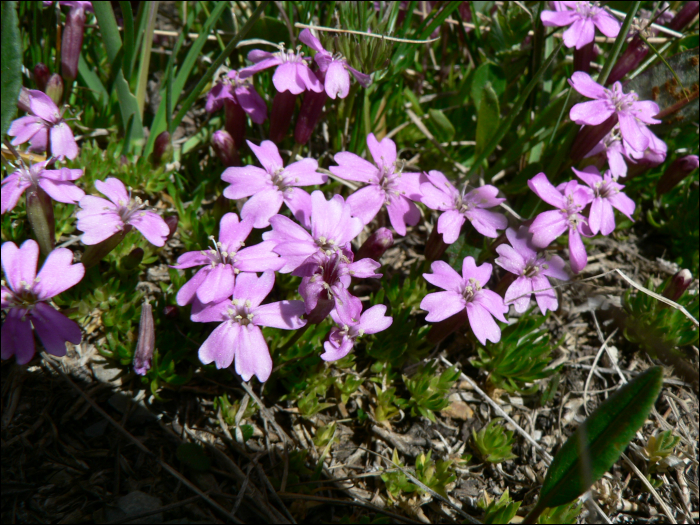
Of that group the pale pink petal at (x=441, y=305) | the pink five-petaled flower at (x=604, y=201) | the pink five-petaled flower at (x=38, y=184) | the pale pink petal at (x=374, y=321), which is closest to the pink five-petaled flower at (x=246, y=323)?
the pale pink petal at (x=374, y=321)

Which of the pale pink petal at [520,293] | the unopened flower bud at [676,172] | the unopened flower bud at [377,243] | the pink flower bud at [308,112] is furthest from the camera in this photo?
the unopened flower bud at [676,172]

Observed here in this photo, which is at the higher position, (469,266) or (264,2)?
(264,2)

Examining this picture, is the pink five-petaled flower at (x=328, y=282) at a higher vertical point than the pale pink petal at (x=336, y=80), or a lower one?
lower

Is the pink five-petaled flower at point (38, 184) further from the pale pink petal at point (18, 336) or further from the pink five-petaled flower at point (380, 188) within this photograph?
the pink five-petaled flower at point (380, 188)

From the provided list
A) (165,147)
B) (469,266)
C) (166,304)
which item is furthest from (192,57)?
(469,266)

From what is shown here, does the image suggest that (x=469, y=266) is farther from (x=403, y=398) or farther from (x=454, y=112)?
(x=454, y=112)

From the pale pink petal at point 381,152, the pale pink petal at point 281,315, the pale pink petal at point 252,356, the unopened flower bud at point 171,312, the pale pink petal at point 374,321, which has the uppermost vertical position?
the pale pink petal at point 381,152

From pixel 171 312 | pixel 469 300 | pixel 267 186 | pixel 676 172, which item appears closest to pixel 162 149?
pixel 267 186

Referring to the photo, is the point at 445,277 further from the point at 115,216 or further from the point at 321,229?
the point at 115,216
